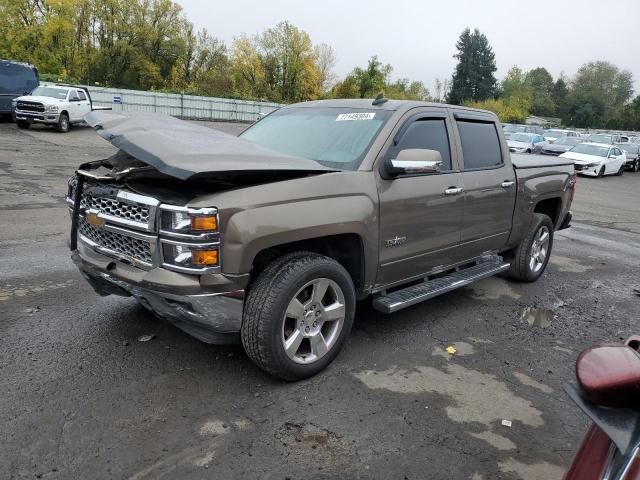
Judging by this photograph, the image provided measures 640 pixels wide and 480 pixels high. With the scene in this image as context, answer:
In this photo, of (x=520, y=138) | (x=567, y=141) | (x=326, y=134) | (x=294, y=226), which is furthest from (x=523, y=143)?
(x=294, y=226)

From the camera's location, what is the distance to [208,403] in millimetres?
3189

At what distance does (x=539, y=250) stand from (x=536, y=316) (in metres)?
1.35

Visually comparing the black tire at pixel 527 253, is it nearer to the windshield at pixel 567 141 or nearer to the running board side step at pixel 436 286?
the running board side step at pixel 436 286

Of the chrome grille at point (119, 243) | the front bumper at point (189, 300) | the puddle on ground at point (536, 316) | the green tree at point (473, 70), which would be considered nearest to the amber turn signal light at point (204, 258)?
the front bumper at point (189, 300)

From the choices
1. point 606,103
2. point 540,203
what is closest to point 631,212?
point 540,203

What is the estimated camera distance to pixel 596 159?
2391cm

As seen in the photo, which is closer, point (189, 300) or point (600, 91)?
point (189, 300)

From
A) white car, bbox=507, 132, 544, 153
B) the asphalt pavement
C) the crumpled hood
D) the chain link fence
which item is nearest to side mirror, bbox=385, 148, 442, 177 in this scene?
the crumpled hood

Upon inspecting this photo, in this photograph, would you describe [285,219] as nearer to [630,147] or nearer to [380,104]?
[380,104]

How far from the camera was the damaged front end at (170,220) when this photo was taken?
116 inches

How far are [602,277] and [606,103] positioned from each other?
11230cm

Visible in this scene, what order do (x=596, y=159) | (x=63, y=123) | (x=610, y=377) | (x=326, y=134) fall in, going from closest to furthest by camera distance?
(x=610, y=377) < (x=326, y=134) < (x=63, y=123) < (x=596, y=159)

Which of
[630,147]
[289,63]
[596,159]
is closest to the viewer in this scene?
[596,159]

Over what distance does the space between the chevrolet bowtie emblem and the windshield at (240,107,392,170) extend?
1.50 meters
